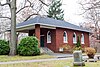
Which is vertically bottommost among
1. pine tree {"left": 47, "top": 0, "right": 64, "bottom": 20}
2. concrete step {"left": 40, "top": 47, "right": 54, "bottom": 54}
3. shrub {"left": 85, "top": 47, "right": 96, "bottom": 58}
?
concrete step {"left": 40, "top": 47, "right": 54, "bottom": 54}

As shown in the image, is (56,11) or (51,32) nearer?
(51,32)

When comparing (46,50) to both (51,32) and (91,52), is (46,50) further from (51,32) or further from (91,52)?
(91,52)

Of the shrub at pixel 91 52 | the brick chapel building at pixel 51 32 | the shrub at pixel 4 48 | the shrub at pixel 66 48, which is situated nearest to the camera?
the shrub at pixel 91 52

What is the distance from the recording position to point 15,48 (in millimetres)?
24594

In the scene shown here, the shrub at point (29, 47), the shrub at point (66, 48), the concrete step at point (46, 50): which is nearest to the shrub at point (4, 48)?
the shrub at point (29, 47)

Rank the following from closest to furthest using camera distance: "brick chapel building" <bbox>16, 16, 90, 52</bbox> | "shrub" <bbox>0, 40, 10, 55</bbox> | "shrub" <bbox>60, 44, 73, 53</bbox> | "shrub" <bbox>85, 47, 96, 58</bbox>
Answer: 1. "shrub" <bbox>85, 47, 96, 58</bbox>
2. "shrub" <bbox>0, 40, 10, 55</bbox>
3. "brick chapel building" <bbox>16, 16, 90, 52</bbox>
4. "shrub" <bbox>60, 44, 73, 53</bbox>

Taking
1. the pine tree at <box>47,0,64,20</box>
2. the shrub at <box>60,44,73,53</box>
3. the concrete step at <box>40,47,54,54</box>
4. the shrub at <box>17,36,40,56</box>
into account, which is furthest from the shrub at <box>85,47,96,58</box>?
the pine tree at <box>47,0,64,20</box>

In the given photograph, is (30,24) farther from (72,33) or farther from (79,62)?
(79,62)

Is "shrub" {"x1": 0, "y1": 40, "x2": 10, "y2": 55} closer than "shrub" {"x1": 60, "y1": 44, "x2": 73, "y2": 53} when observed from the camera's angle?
Yes

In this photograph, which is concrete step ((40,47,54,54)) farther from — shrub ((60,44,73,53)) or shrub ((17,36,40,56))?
shrub ((17,36,40,56))

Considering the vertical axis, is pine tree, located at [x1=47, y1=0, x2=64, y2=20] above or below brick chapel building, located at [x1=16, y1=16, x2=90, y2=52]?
above

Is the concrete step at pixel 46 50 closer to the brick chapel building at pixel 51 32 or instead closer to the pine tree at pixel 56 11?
the brick chapel building at pixel 51 32

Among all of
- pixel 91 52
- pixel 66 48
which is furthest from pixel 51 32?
pixel 91 52

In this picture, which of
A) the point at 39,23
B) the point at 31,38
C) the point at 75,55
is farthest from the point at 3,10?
the point at 75,55
